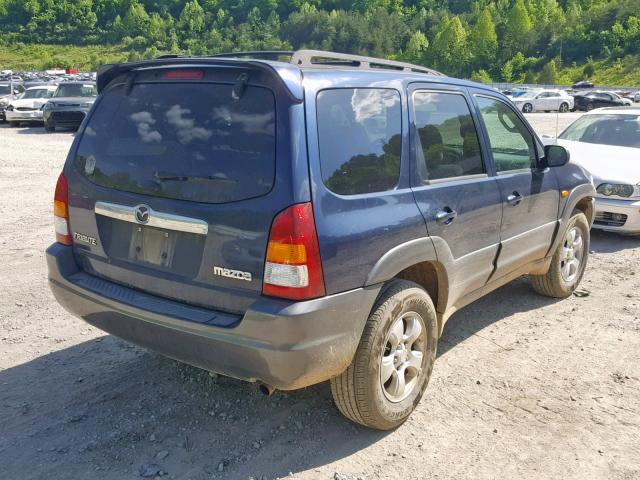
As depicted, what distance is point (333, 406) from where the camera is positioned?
3539 millimetres

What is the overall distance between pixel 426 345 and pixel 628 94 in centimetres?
6316

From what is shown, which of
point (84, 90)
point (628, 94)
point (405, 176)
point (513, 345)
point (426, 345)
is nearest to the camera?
point (405, 176)

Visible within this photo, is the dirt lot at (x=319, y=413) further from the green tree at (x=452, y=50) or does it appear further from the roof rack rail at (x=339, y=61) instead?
the green tree at (x=452, y=50)

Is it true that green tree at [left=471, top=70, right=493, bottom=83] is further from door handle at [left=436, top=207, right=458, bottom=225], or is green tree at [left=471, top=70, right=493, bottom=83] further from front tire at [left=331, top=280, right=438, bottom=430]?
front tire at [left=331, top=280, right=438, bottom=430]

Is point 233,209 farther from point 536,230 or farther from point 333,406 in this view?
point 536,230

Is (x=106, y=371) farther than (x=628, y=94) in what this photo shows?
No

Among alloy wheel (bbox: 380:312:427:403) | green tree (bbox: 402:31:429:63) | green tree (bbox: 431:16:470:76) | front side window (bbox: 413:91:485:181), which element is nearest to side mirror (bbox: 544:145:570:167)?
front side window (bbox: 413:91:485:181)

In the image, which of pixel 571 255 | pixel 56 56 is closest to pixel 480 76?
pixel 56 56

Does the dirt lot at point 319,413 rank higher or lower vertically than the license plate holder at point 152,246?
lower

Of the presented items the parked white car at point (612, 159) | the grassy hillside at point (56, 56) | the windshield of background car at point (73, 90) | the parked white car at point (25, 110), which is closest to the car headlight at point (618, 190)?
the parked white car at point (612, 159)

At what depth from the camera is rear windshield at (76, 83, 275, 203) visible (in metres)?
2.75

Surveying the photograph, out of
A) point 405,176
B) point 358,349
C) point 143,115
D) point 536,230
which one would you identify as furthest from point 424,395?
point 143,115

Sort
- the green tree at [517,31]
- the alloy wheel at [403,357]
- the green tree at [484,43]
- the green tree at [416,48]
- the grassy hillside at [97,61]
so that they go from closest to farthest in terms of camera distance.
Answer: the alloy wheel at [403,357]
the grassy hillside at [97,61]
the green tree at [517,31]
the green tree at [484,43]
the green tree at [416,48]

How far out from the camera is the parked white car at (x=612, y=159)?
726cm
